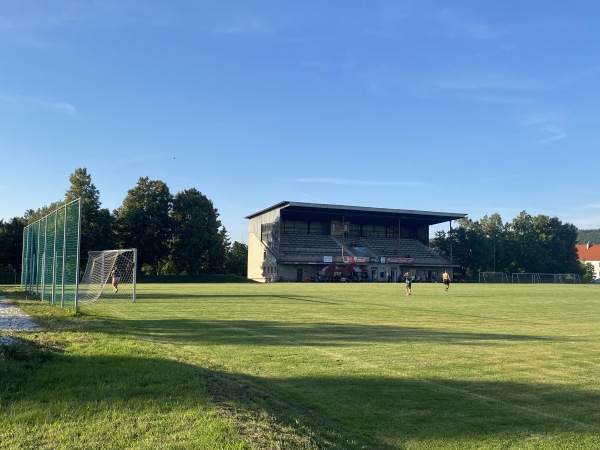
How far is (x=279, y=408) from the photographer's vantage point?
6402 mm

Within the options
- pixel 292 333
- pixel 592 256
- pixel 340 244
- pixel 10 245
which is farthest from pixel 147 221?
pixel 592 256

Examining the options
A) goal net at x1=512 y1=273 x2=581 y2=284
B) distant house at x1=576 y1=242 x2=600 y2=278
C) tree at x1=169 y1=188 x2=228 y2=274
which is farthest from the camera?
distant house at x1=576 y1=242 x2=600 y2=278

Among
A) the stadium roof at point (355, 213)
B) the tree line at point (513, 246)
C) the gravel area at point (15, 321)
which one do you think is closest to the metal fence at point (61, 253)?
the gravel area at point (15, 321)

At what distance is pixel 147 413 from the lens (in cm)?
568

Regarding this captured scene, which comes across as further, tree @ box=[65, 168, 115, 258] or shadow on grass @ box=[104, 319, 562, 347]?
tree @ box=[65, 168, 115, 258]

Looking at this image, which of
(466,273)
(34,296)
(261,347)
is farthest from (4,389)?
(466,273)

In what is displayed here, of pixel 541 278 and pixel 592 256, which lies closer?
pixel 541 278

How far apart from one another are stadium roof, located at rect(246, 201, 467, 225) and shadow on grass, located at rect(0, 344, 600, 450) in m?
72.8

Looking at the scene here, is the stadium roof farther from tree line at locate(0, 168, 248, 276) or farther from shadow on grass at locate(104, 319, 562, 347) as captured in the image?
shadow on grass at locate(104, 319, 562, 347)

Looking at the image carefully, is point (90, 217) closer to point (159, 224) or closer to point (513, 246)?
point (159, 224)

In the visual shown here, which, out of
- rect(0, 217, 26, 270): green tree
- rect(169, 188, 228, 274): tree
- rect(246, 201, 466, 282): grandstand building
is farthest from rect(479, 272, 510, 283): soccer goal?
rect(0, 217, 26, 270): green tree

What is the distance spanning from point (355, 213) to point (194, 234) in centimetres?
2641

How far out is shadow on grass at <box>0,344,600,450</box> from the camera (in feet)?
17.3

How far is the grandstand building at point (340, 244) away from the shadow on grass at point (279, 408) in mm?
73051
